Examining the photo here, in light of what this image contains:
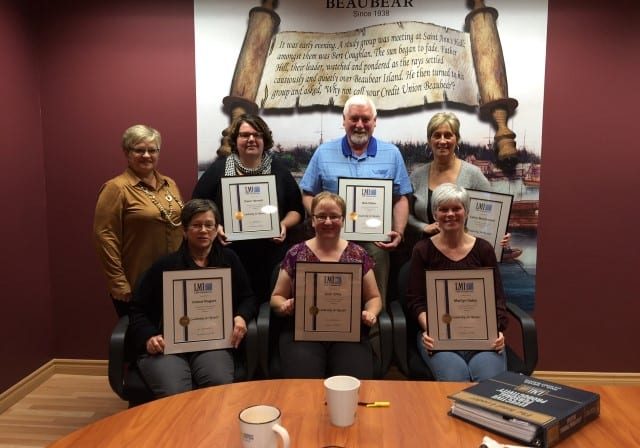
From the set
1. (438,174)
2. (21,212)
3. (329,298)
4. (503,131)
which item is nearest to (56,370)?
(21,212)

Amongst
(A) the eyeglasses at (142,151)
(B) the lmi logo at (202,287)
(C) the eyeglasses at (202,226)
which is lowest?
(B) the lmi logo at (202,287)

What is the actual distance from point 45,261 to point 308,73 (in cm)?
220

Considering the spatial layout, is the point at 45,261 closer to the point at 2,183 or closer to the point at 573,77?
the point at 2,183

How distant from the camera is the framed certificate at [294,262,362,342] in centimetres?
248

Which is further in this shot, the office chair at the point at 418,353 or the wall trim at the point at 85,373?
the wall trim at the point at 85,373

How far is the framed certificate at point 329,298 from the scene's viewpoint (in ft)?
8.15

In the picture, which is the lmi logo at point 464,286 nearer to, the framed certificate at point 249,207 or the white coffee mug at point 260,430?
the framed certificate at point 249,207

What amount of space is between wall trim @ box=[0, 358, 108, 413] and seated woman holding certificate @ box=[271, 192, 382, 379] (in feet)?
6.27

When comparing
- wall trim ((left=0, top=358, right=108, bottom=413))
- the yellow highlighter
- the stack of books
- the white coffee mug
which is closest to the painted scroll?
wall trim ((left=0, top=358, right=108, bottom=413))

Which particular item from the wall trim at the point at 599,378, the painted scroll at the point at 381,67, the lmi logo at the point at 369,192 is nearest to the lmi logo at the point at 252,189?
the lmi logo at the point at 369,192

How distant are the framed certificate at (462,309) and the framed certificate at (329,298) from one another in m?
0.34

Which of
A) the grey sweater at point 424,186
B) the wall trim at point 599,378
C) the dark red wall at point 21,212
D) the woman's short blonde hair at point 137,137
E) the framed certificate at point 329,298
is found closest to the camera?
the framed certificate at point 329,298

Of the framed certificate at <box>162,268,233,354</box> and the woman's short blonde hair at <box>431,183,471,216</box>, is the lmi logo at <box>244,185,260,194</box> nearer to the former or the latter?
the framed certificate at <box>162,268,233,354</box>

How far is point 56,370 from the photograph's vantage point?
3.91 m
